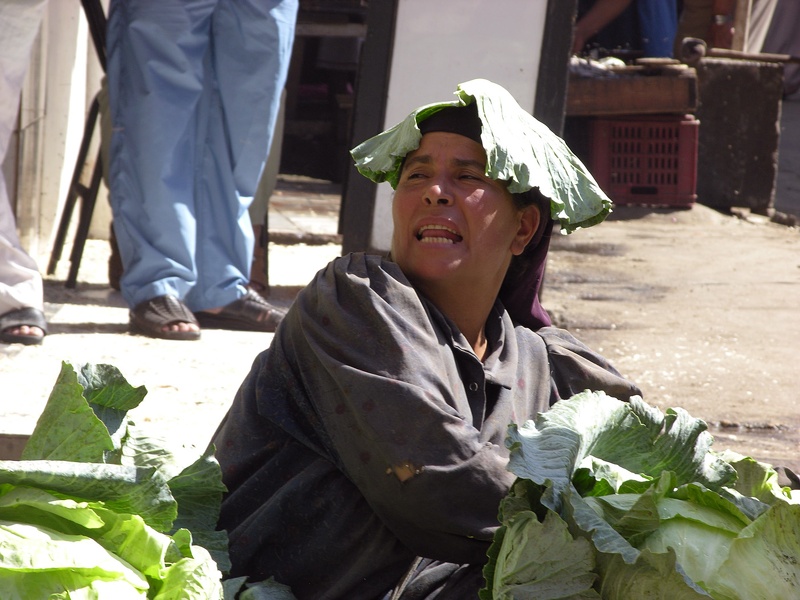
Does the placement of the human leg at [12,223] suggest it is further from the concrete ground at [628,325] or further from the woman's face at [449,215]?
the woman's face at [449,215]

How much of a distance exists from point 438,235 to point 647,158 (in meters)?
6.92

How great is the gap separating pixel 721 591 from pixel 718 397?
2.79 metres

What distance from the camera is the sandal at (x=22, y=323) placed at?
12.4 ft

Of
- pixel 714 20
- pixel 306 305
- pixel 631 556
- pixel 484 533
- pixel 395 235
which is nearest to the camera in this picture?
pixel 631 556

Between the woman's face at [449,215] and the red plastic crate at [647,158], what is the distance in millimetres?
6571

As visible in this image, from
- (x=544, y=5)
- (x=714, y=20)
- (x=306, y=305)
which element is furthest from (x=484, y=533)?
(x=714, y=20)

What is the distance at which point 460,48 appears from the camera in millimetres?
4941

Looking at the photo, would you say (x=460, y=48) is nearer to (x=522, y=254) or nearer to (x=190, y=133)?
(x=190, y=133)

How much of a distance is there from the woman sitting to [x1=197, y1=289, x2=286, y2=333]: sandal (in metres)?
2.08

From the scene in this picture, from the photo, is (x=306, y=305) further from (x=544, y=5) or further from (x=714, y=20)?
(x=714, y=20)

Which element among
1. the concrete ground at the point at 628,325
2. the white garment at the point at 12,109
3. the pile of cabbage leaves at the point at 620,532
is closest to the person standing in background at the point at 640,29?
the concrete ground at the point at 628,325

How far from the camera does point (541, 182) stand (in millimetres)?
2115

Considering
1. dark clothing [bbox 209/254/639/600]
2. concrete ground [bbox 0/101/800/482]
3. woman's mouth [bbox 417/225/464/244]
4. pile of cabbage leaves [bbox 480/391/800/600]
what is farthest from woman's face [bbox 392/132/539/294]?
concrete ground [bbox 0/101/800/482]

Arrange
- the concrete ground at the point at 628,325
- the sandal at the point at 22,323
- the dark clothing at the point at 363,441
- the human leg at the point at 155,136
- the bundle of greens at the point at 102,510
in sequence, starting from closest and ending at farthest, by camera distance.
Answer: the bundle of greens at the point at 102,510
the dark clothing at the point at 363,441
the concrete ground at the point at 628,325
the sandal at the point at 22,323
the human leg at the point at 155,136
